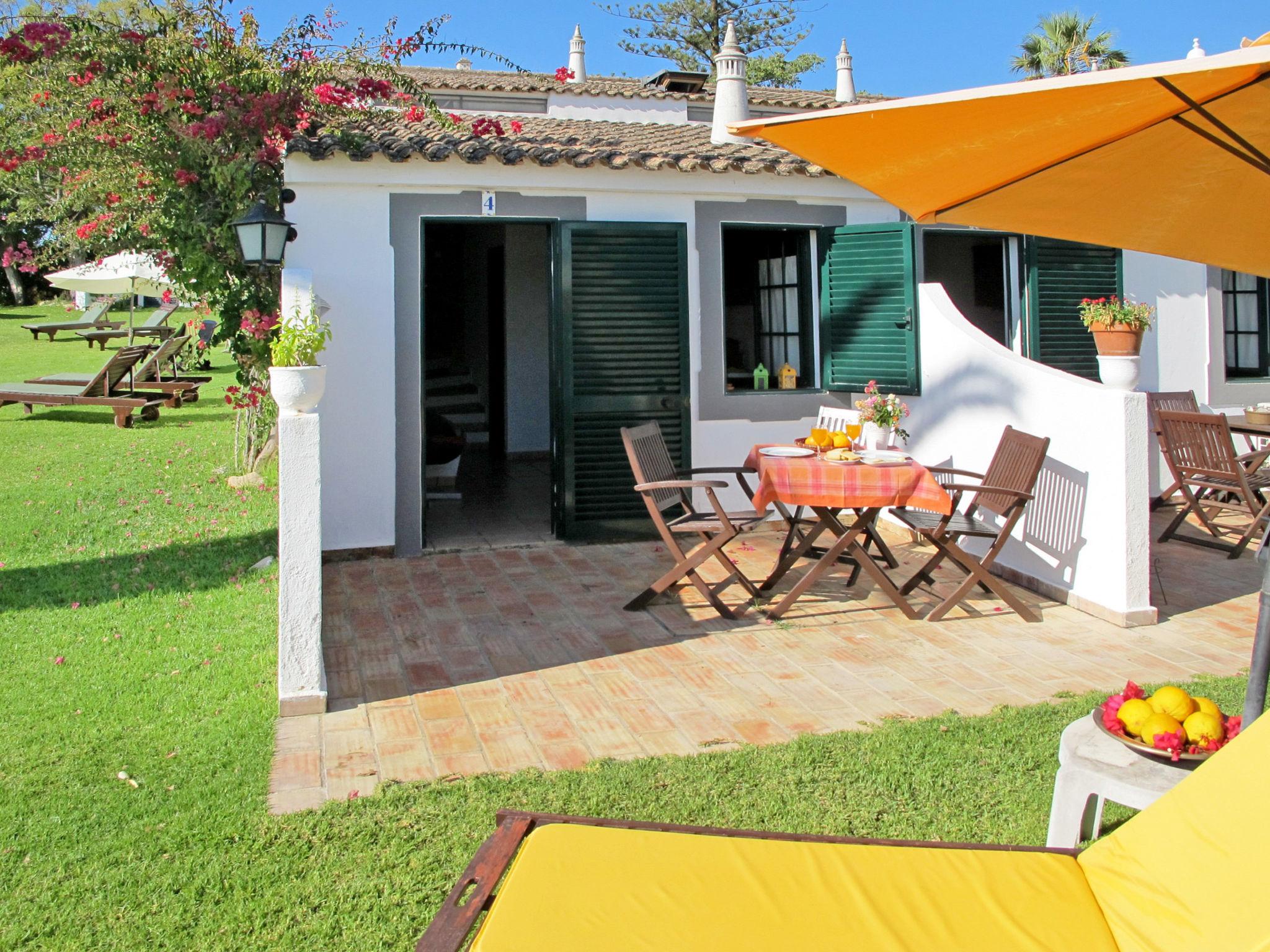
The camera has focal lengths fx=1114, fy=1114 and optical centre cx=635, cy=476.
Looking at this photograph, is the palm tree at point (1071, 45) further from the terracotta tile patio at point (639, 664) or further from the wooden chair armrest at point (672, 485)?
the wooden chair armrest at point (672, 485)

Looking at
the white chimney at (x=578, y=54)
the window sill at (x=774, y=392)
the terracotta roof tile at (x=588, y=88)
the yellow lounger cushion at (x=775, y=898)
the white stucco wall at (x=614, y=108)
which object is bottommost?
the yellow lounger cushion at (x=775, y=898)

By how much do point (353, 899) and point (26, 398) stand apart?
14665 millimetres

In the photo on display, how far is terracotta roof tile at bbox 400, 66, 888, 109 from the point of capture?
16797mm

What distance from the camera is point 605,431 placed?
8570 mm

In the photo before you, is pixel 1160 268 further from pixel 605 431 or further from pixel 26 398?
pixel 26 398

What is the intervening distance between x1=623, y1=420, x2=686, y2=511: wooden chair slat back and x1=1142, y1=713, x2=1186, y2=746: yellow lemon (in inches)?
151

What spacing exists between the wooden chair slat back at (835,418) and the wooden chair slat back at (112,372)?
10686 millimetres

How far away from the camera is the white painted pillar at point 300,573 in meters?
4.88

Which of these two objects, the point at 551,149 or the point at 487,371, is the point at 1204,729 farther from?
the point at 487,371

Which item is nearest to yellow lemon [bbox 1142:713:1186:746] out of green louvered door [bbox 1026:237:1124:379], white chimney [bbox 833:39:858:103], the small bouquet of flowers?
the small bouquet of flowers

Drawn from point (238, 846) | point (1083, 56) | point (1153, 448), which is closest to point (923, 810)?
point (238, 846)

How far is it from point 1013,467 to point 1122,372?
2.96 ft

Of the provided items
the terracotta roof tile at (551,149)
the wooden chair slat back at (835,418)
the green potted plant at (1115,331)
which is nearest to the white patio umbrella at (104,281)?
the terracotta roof tile at (551,149)

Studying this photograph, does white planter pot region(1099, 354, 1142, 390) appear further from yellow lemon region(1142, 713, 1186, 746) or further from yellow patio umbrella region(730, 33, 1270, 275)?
yellow lemon region(1142, 713, 1186, 746)
